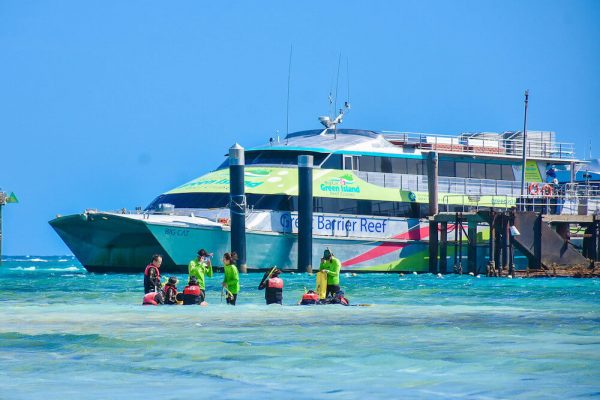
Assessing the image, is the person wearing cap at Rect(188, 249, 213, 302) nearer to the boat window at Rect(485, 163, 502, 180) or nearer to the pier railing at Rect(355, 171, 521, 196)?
the pier railing at Rect(355, 171, 521, 196)

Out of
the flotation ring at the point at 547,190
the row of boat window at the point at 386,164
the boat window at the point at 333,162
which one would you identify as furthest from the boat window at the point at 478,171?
the boat window at the point at 333,162

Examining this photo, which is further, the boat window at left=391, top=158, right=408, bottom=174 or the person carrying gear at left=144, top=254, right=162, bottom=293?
the boat window at left=391, top=158, right=408, bottom=174

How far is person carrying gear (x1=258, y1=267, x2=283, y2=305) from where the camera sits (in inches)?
945

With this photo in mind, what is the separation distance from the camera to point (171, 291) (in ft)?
77.4

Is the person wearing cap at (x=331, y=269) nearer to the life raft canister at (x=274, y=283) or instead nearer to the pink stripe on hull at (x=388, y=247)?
the life raft canister at (x=274, y=283)

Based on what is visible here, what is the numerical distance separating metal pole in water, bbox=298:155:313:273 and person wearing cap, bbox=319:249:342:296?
749 inches

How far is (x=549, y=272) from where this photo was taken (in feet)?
148

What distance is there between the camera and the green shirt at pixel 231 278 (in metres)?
23.5

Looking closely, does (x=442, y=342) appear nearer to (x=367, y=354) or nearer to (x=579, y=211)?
(x=367, y=354)

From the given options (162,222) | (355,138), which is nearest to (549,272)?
(355,138)

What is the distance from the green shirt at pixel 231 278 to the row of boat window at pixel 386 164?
22.9 m

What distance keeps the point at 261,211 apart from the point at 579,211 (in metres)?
15.2

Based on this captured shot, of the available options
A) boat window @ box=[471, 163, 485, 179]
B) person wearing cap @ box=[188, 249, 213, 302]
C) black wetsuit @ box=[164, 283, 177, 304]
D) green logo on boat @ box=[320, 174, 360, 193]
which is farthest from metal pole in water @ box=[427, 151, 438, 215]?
black wetsuit @ box=[164, 283, 177, 304]

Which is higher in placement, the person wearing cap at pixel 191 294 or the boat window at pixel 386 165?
the boat window at pixel 386 165
